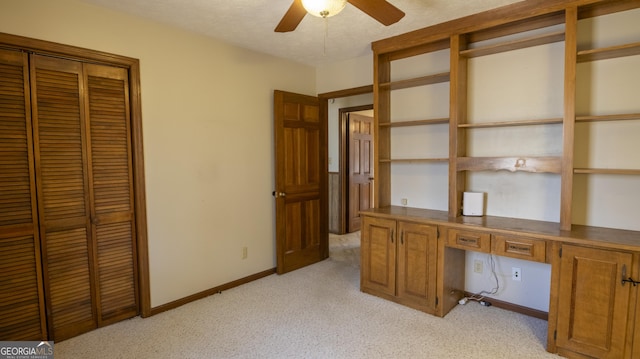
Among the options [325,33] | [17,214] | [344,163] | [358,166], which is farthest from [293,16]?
[358,166]

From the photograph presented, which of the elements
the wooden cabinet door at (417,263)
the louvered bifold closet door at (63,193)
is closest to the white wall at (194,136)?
the louvered bifold closet door at (63,193)

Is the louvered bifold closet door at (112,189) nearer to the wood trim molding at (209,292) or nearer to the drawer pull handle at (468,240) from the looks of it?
the wood trim molding at (209,292)

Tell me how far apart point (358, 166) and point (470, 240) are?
3.32m

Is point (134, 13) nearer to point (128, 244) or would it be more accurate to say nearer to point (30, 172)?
point (30, 172)

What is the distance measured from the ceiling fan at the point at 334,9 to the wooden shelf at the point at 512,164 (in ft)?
4.54

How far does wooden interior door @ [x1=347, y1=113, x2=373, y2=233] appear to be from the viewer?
5.60 meters

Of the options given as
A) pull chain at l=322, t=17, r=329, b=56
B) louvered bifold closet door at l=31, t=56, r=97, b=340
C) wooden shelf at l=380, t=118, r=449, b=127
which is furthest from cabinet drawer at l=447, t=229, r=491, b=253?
louvered bifold closet door at l=31, t=56, r=97, b=340

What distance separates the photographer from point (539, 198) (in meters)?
2.66

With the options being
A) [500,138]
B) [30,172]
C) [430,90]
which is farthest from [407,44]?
[30,172]

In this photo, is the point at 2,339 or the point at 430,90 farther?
the point at 430,90

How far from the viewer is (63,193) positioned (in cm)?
237

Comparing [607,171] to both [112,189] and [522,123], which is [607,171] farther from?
[112,189]

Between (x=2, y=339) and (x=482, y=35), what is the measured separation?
422 cm

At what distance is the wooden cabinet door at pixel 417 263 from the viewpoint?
2.73m
